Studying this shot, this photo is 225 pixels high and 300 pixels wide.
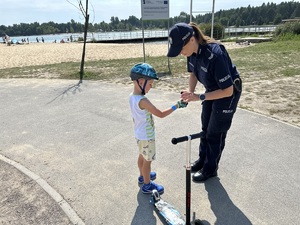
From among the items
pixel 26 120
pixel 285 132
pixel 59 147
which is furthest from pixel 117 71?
pixel 285 132

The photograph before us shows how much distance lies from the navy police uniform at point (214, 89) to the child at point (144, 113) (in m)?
0.51

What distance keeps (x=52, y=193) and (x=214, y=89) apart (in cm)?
239

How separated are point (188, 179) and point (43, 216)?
172 centimetres

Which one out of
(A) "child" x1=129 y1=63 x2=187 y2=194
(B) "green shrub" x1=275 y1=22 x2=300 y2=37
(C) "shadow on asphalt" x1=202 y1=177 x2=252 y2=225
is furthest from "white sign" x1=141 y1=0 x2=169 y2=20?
(B) "green shrub" x1=275 y1=22 x2=300 y2=37

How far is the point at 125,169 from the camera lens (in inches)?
154

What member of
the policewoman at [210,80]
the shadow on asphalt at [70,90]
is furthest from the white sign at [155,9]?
the policewoman at [210,80]

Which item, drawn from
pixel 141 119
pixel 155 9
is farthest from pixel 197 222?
pixel 155 9

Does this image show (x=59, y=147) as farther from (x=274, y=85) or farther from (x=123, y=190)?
(x=274, y=85)

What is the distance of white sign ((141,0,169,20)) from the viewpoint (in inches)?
428

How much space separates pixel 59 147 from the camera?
4.70 m

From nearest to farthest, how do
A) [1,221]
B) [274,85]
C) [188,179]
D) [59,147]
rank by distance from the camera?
[188,179], [1,221], [59,147], [274,85]

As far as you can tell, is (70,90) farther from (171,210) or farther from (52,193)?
(171,210)

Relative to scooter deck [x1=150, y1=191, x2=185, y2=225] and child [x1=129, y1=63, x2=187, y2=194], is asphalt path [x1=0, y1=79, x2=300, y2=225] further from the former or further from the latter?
child [x1=129, y1=63, x2=187, y2=194]

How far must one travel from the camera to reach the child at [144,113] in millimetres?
2695
